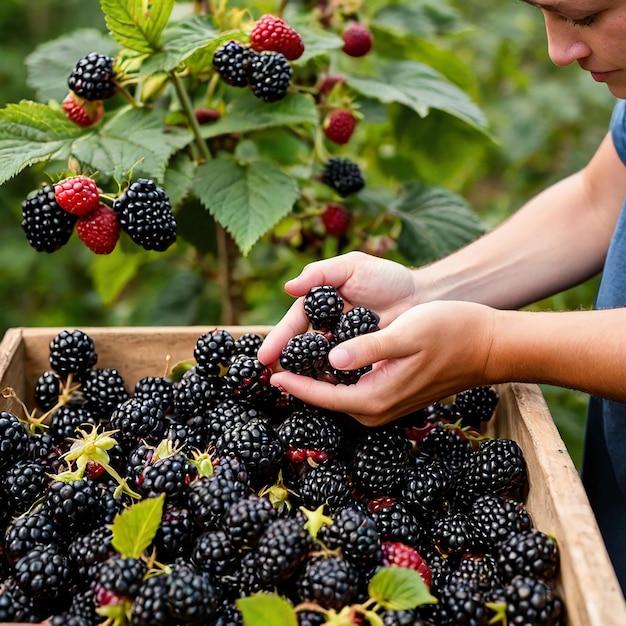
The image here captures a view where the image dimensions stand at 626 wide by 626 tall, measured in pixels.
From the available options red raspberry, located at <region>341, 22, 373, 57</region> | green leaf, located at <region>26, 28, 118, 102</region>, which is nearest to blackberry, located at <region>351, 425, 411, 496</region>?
red raspberry, located at <region>341, 22, 373, 57</region>

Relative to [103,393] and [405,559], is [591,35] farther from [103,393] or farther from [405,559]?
[103,393]

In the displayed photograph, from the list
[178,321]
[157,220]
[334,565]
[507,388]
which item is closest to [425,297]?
[507,388]

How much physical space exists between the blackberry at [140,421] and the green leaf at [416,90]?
755 mm

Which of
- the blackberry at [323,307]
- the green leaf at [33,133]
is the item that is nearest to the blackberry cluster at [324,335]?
the blackberry at [323,307]

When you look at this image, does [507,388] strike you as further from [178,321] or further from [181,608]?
[178,321]

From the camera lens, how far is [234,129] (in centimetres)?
138

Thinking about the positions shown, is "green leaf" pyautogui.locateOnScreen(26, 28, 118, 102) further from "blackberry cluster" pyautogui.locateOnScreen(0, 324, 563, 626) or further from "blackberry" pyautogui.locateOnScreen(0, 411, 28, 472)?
"blackberry" pyautogui.locateOnScreen(0, 411, 28, 472)

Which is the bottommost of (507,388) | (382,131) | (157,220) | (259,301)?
(259,301)

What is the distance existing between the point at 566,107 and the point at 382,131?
114 cm

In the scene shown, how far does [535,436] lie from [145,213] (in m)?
0.64

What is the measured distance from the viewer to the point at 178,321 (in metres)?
2.01

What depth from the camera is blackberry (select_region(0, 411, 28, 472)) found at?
993 millimetres

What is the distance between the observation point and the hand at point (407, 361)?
966 mm

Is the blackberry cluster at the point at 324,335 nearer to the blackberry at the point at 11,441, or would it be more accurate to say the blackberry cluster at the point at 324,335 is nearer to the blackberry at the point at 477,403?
the blackberry at the point at 477,403
